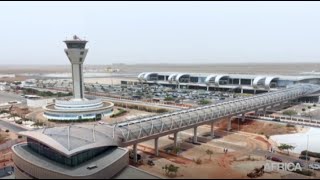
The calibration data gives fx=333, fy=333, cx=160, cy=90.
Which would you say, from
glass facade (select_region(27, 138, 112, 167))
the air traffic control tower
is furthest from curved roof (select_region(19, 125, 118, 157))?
the air traffic control tower

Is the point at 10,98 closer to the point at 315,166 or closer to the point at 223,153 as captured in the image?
the point at 223,153

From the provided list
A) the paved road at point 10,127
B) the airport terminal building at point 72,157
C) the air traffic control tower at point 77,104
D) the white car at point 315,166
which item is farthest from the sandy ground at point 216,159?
the paved road at point 10,127

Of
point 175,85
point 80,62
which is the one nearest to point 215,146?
point 80,62

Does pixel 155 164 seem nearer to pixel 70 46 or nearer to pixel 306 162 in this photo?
pixel 306 162

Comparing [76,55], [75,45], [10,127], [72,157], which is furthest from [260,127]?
[10,127]

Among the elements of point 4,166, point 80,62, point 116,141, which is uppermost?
point 80,62

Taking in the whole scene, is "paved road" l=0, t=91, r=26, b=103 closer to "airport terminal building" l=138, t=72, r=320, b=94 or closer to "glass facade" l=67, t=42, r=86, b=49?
"glass facade" l=67, t=42, r=86, b=49

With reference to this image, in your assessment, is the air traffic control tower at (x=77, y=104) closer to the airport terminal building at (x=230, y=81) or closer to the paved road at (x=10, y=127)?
the paved road at (x=10, y=127)
